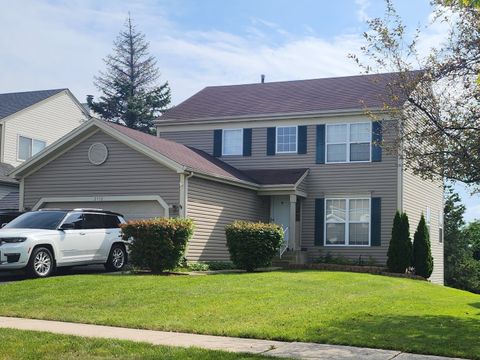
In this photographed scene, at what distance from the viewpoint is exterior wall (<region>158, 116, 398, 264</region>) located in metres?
23.5

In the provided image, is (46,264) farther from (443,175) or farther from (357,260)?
(357,260)

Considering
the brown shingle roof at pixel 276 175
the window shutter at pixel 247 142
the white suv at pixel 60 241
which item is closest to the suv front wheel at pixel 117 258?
the white suv at pixel 60 241

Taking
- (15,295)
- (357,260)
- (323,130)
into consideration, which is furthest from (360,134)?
(15,295)

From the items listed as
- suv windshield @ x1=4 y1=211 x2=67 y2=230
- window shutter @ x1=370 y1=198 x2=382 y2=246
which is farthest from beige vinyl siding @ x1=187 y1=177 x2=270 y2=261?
suv windshield @ x1=4 y1=211 x2=67 y2=230

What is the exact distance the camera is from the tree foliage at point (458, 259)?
35250mm

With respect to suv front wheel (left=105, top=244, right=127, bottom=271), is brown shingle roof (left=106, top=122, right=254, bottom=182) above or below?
above

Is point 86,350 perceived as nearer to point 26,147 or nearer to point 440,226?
point 440,226

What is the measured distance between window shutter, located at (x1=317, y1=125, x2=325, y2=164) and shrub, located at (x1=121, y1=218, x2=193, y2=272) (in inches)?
355

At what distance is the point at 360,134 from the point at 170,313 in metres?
A: 14.9

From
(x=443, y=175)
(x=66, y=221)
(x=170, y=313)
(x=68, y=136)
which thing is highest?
(x=68, y=136)

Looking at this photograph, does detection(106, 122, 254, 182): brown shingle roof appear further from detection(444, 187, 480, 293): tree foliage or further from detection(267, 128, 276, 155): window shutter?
detection(444, 187, 480, 293): tree foliage

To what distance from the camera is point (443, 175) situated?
40.7ft

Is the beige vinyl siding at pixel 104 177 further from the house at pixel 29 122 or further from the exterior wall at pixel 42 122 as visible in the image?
the exterior wall at pixel 42 122

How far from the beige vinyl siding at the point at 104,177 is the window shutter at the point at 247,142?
20.8 ft
